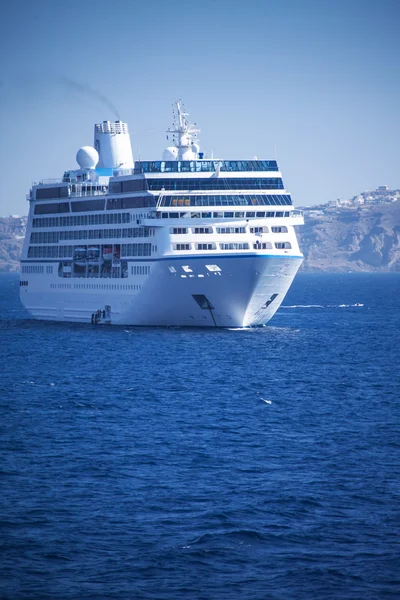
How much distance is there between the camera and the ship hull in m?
78.2

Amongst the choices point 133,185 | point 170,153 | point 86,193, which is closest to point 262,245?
point 133,185

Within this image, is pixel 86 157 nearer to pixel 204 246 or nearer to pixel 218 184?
pixel 218 184

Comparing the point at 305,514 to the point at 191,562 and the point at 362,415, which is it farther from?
the point at 362,415

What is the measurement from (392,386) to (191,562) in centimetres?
3197

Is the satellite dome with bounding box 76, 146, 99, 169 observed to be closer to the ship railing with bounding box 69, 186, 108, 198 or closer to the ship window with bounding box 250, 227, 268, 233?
the ship railing with bounding box 69, 186, 108, 198

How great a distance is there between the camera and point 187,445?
41.6m

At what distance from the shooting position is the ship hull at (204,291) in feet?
257

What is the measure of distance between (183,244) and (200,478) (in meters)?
46.8

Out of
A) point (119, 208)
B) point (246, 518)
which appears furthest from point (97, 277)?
point (246, 518)

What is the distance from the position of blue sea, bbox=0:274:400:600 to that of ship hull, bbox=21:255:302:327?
989 cm

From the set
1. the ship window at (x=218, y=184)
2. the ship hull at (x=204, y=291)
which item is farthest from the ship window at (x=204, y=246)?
the ship window at (x=218, y=184)

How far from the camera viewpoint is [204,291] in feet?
261

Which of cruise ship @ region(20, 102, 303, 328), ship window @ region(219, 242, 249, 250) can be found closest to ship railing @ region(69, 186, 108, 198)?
cruise ship @ region(20, 102, 303, 328)

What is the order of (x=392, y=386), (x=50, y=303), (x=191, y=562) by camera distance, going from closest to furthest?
1. (x=191, y=562)
2. (x=392, y=386)
3. (x=50, y=303)
